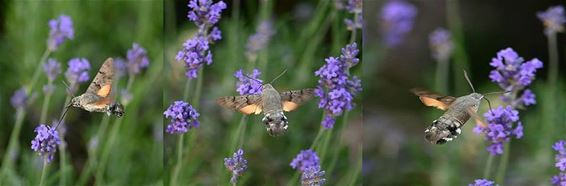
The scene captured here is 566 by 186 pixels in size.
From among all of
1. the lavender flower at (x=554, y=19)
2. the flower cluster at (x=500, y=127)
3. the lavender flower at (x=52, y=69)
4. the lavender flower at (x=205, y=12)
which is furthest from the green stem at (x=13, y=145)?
the lavender flower at (x=554, y=19)

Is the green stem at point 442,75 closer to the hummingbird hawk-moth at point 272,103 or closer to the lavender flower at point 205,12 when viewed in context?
the hummingbird hawk-moth at point 272,103

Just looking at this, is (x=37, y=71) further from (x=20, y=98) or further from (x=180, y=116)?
(x=180, y=116)

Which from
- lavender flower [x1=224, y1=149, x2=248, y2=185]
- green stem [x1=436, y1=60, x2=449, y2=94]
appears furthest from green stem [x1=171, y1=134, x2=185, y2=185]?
green stem [x1=436, y1=60, x2=449, y2=94]

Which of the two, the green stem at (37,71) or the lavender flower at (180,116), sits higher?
the green stem at (37,71)

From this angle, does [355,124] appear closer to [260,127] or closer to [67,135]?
[260,127]

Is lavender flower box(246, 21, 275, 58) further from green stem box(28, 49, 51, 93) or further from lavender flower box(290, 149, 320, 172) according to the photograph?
green stem box(28, 49, 51, 93)

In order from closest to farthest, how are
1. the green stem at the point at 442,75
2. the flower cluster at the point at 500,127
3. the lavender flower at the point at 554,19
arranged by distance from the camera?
the flower cluster at the point at 500,127
the lavender flower at the point at 554,19
the green stem at the point at 442,75
